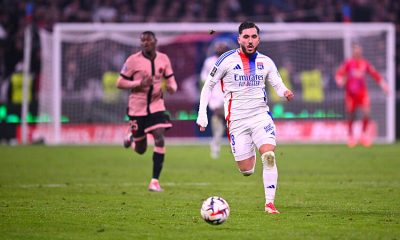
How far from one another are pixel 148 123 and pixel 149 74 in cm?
77

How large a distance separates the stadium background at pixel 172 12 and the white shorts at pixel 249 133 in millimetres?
17785

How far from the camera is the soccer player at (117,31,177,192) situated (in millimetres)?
Result: 14516

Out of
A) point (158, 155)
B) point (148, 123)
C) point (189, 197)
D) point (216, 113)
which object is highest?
point (216, 113)

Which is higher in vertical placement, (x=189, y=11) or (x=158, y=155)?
(x=189, y=11)

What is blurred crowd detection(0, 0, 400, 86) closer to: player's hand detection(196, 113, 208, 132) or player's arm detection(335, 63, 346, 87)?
player's arm detection(335, 63, 346, 87)

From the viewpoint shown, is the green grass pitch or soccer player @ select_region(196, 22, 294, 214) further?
soccer player @ select_region(196, 22, 294, 214)

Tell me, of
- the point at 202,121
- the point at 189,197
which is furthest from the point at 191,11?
the point at 202,121

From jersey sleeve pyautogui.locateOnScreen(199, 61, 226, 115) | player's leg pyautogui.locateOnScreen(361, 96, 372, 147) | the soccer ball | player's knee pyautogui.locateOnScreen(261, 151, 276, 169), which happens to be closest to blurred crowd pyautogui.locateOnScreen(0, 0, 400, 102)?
player's leg pyautogui.locateOnScreen(361, 96, 372, 147)

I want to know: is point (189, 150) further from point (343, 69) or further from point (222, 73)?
point (222, 73)

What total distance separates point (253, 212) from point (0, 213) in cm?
291

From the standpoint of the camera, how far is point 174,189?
1431 cm

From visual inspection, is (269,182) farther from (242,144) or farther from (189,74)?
(189,74)

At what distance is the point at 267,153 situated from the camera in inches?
424

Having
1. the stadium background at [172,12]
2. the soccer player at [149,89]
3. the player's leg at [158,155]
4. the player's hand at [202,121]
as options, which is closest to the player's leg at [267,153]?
the player's hand at [202,121]
